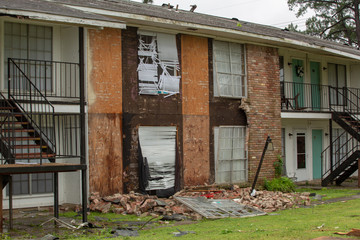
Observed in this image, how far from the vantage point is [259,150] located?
18156 mm

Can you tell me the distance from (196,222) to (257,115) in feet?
23.3

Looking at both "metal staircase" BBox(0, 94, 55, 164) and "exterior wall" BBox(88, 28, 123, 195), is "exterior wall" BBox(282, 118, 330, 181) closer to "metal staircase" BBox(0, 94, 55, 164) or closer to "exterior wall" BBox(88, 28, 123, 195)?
"exterior wall" BBox(88, 28, 123, 195)

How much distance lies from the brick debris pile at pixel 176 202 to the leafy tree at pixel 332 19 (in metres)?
23.1

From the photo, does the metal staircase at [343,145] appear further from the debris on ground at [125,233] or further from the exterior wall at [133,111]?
the debris on ground at [125,233]

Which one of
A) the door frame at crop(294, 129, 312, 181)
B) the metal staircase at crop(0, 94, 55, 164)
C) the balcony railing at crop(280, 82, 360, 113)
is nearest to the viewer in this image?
the metal staircase at crop(0, 94, 55, 164)

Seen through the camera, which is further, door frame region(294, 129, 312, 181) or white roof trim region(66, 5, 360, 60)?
door frame region(294, 129, 312, 181)

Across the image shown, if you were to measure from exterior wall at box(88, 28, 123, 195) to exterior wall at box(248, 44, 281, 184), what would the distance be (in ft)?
17.6

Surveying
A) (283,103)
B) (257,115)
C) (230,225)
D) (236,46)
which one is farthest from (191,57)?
(230,225)

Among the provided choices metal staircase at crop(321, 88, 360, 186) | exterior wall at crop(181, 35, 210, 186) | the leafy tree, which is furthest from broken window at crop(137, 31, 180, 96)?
the leafy tree

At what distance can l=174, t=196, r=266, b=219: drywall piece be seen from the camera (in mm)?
12828

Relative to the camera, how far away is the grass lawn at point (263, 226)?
9266 mm

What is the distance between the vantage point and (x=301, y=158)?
70.8ft

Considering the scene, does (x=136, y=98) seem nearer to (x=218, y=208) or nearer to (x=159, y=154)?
(x=159, y=154)

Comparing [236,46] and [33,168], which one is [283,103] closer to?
[236,46]
